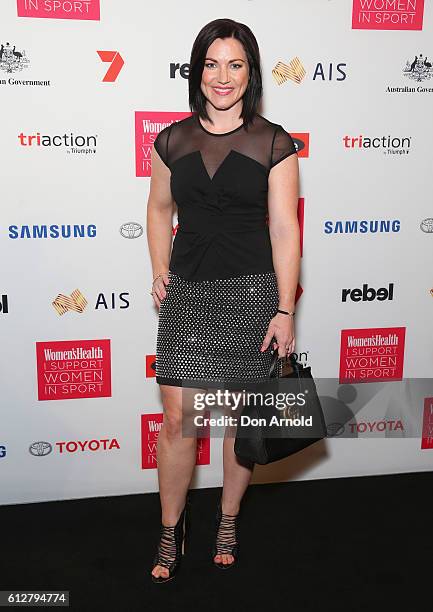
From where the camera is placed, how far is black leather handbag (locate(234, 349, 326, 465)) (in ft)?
7.55

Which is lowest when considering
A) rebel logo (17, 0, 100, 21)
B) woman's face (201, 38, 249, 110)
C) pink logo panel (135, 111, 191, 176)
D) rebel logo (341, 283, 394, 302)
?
rebel logo (341, 283, 394, 302)

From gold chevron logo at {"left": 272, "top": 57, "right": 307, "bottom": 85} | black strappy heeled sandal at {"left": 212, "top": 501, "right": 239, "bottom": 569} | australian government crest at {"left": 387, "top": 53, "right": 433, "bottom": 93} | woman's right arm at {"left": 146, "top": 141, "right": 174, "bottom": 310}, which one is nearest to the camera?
woman's right arm at {"left": 146, "top": 141, "right": 174, "bottom": 310}

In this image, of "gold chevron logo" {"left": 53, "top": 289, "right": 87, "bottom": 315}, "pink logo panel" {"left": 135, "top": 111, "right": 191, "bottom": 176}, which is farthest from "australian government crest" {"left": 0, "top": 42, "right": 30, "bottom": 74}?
"gold chevron logo" {"left": 53, "top": 289, "right": 87, "bottom": 315}

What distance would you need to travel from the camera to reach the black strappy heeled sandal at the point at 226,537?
2570 millimetres

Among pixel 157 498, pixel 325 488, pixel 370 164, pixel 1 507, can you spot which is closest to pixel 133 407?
pixel 157 498

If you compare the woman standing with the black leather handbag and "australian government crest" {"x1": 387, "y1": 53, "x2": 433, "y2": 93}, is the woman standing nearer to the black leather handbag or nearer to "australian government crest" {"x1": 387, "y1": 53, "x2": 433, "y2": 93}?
the black leather handbag

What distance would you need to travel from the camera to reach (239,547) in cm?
266

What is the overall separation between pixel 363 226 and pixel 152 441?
130 cm

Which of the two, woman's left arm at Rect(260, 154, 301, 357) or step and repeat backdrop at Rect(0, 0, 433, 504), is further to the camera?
step and repeat backdrop at Rect(0, 0, 433, 504)

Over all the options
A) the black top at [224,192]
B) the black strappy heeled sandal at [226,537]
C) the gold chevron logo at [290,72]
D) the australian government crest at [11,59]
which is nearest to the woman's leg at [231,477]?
the black strappy heeled sandal at [226,537]

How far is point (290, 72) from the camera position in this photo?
2822mm

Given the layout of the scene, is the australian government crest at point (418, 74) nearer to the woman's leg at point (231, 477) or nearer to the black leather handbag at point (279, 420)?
the black leather handbag at point (279, 420)

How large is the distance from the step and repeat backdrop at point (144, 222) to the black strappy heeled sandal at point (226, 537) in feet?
1.85

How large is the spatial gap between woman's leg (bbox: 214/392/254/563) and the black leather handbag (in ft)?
0.62
